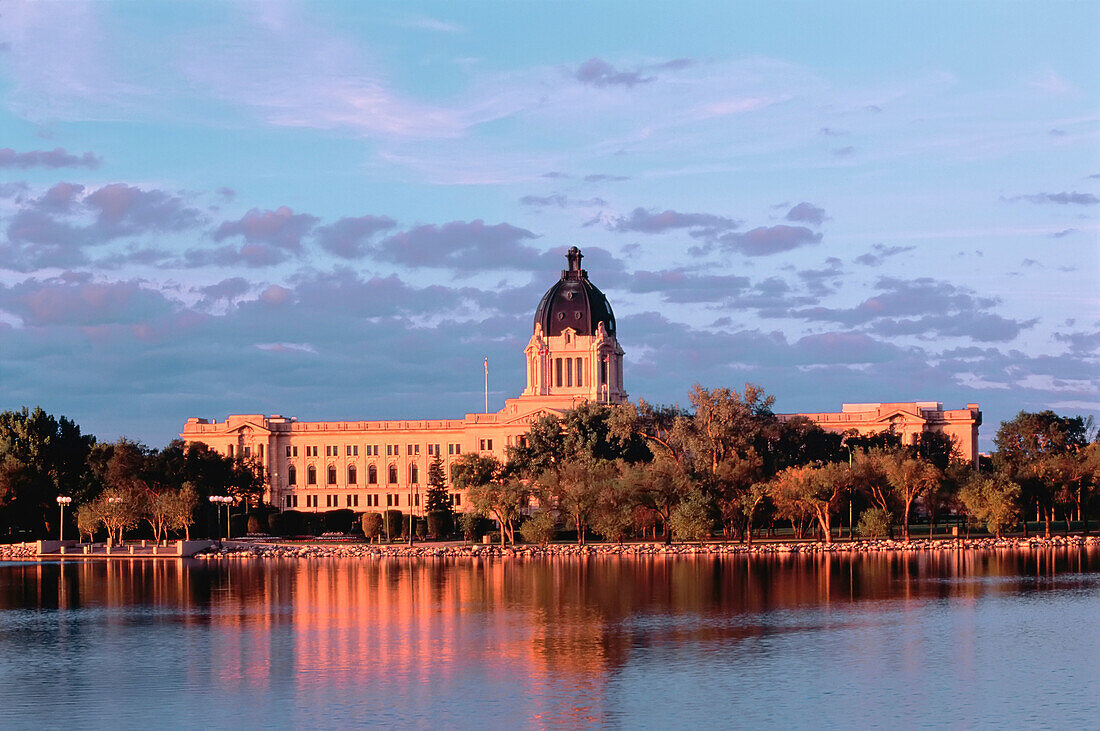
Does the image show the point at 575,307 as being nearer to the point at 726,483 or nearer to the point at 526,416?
the point at 526,416

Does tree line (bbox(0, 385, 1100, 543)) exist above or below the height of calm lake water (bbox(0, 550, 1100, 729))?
above

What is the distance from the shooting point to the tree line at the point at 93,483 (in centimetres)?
11619

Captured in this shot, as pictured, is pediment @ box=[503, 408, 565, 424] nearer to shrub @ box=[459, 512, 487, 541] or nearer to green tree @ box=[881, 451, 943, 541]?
shrub @ box=[459, 512, 487, 541]

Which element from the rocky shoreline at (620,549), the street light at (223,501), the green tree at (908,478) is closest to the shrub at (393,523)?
the street light at (223,501)

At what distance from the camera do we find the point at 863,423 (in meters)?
179

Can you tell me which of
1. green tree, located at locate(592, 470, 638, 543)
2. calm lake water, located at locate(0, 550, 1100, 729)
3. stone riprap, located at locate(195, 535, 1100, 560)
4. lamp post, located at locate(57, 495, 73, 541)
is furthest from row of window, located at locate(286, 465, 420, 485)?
calm lake water, located at locate(0, 550, 1100, 729)

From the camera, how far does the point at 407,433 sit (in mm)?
192250

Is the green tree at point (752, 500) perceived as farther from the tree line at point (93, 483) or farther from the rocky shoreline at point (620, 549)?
the tree line at point (93, 483)

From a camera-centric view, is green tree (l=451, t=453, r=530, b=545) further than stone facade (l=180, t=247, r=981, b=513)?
No

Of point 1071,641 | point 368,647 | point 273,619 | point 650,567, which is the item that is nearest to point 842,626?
point 1071,641

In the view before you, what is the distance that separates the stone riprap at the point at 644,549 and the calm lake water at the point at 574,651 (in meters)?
16.7

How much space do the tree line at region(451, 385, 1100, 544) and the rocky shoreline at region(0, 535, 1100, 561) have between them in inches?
71.3

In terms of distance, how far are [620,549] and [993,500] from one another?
23.9 m

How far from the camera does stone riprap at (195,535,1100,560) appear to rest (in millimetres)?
93938
